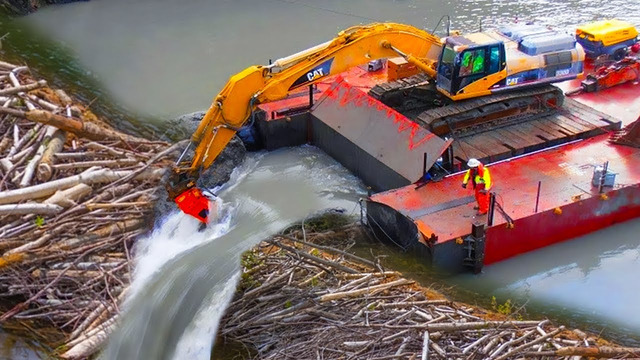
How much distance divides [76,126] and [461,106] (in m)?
8.36

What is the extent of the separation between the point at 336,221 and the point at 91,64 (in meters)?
12.9

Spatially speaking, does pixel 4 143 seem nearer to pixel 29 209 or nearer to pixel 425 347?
pixel 29 209

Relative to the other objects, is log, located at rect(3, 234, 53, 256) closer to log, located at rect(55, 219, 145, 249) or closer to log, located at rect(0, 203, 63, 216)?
log, located at rect(55, 219, 145, 249)

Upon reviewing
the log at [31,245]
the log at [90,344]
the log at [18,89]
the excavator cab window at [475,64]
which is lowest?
the log at [90,344]

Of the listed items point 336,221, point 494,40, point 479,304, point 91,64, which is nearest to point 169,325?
point 336,221

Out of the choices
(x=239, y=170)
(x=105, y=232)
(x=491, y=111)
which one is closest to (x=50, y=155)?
(x=105, y=232)

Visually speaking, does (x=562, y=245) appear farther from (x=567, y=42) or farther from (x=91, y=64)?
(x=91, y=64)

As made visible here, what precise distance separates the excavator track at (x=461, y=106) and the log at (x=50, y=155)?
22.8 ft

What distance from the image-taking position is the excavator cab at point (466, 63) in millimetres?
13844

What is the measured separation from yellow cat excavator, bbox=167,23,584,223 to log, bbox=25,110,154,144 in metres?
3.41

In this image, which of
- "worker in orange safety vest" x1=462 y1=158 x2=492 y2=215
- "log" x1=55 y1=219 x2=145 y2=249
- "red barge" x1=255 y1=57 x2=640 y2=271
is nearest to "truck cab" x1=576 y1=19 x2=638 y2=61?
"red barge" x1=255 y1=57 x2=640 y2=271

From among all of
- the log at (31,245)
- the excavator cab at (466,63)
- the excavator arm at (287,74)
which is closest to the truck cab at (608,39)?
the excavator cab at (466,63)

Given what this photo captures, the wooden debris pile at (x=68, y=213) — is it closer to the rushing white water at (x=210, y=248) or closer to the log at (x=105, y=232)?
the log at (x=105, y=232)

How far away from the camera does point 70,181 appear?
13141mm
